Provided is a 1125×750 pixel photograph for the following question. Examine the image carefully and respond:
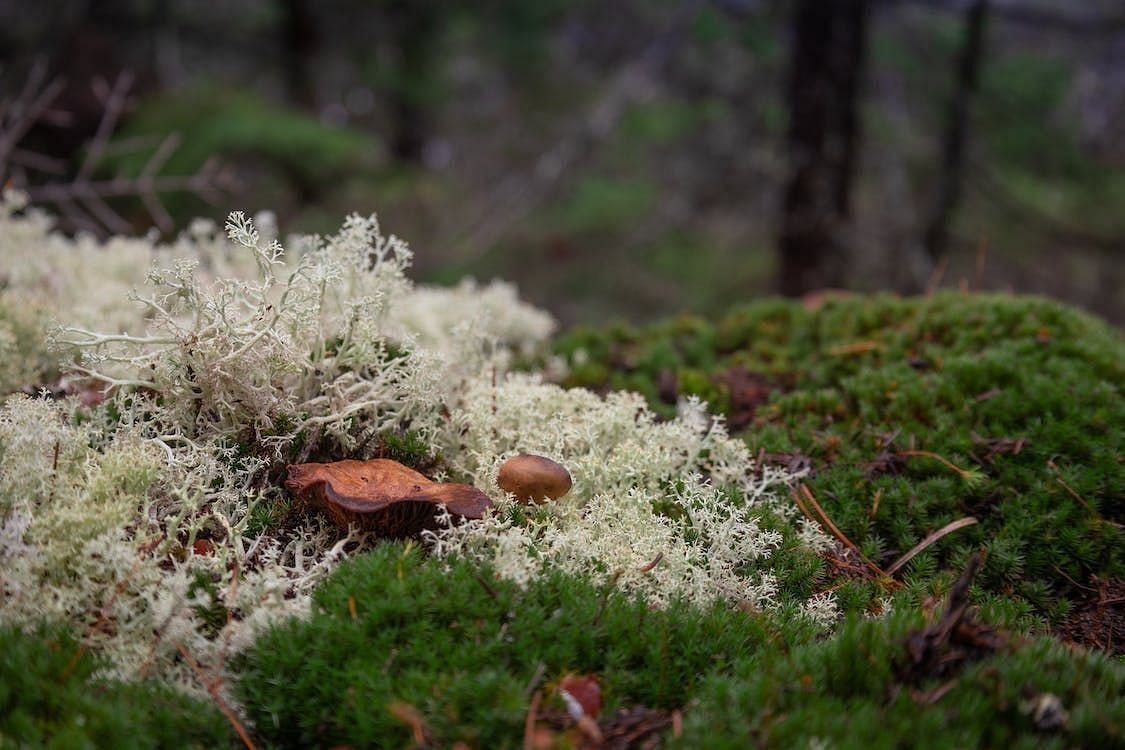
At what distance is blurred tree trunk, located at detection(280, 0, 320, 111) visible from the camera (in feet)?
40.1

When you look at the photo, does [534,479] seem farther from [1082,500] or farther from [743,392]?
[1082,500]

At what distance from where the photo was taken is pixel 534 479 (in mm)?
2990

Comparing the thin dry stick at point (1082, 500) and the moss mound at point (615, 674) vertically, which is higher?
the thin dry stick at point (1082, 500)

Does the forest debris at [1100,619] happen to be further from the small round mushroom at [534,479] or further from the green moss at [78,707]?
the green moss at [78,707]

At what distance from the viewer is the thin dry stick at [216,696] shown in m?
2.21

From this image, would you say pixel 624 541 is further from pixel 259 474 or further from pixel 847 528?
pixel 259 474

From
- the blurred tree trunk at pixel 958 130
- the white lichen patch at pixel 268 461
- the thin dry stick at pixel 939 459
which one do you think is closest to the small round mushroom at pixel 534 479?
the white lichen patch at pixel 268 461

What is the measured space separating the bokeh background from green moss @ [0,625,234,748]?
618cm

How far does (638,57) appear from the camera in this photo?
1404 centimetres

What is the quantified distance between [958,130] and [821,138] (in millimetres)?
2126

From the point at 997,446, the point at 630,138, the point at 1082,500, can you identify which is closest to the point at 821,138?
the point at 997,446

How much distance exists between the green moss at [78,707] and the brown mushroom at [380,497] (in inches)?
29.9

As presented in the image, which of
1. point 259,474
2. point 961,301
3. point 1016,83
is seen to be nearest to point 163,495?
point 259,474

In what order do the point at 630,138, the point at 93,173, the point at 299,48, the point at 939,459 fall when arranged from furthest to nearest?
the point at 630,138 → the point at 299,48 → the point at 93,173 → the point at 939,459
